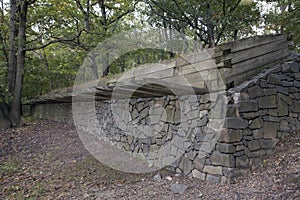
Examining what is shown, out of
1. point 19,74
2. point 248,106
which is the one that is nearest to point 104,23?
point 19,74

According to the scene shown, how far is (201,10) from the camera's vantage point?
7152mm

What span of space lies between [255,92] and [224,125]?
27.1 inches

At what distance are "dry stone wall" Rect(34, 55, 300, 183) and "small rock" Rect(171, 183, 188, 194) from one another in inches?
14.0

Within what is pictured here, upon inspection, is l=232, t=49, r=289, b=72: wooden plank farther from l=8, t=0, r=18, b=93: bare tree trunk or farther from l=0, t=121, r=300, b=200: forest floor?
l=8, t=0, r=18, b=93: bare tree trunk

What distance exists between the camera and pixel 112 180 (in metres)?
3.99

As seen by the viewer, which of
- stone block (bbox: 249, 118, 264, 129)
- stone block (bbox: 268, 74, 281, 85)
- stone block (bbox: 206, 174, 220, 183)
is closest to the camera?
stone block (bbox: 206, 174, 220, 183)

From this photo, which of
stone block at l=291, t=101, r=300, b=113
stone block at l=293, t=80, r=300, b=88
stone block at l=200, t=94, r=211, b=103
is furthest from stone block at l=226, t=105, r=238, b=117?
stone block at l=293, t=80, r=300, b=88

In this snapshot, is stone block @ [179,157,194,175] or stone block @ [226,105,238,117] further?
stone block @ [179,157,194,175]

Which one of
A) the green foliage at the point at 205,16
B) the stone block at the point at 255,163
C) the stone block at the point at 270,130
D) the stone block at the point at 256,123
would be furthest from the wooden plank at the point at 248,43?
the green foliage at the point at 205,16

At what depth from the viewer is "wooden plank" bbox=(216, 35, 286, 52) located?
3.56 meters

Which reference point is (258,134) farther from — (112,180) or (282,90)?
(112,180)

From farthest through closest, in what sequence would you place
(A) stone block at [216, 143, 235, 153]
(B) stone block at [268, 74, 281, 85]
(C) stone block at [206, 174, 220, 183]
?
1. (B) stone block at [268, 74, 281, 85]
2. (C) stone block at [206, 174, 220, 183]
3. (A) stone block at [216, 143, 235, 153]

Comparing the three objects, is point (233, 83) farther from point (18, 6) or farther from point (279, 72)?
point (18, 6)

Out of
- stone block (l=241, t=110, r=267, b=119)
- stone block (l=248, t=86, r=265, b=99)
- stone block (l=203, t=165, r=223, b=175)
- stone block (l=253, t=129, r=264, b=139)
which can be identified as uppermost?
stone block (l=248, t=86, r=265, b=99)
